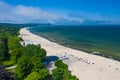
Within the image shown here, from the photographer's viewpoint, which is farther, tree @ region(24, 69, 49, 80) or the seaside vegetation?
the seaside vegetation

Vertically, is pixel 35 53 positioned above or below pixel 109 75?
above

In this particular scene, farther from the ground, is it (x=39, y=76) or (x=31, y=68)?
(x=39, y=76)

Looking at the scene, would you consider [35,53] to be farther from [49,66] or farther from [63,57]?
[63,57]

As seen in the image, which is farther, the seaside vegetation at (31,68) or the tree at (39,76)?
the seaside vegetation at (31,68)

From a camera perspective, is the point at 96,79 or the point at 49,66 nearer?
the point at 96,79

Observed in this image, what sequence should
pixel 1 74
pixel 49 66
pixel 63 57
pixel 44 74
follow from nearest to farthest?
pixel 1 74, pixel 44 74, pixel 49 66, pixel 63 57

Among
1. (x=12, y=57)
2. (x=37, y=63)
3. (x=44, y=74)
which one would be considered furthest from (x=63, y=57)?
(x=44, y=74)

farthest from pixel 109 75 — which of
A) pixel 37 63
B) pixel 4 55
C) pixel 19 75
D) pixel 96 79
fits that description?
pixel 4 55

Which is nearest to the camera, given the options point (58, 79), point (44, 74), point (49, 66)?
point (44, 74)

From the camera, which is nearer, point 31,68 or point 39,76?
point 39,76
